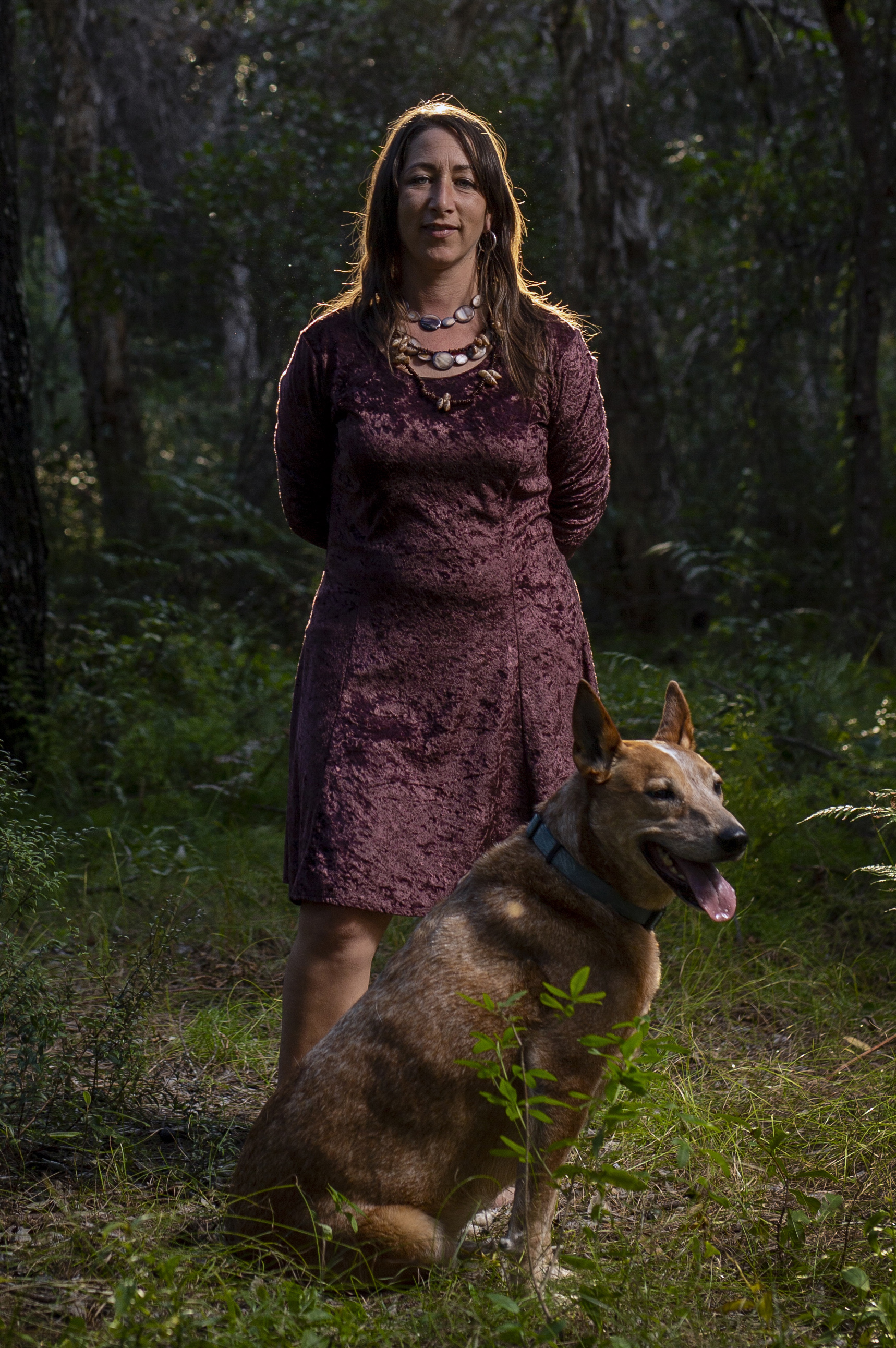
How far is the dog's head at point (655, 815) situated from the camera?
2.54m

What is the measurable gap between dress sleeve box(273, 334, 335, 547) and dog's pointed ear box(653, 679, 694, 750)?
113cm

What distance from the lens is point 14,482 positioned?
6.05 m

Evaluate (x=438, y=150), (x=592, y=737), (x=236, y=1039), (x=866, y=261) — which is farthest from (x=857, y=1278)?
(x=866, y=261)

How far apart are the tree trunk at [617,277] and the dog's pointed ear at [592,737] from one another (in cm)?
705

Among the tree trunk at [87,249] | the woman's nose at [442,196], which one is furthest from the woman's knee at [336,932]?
the tree trunk at [87,249]

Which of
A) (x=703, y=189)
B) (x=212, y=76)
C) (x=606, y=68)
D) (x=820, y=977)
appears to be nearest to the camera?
(x=820, y=977)

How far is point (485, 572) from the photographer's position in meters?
3.08

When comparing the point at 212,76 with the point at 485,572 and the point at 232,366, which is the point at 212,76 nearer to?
the point at 232,366

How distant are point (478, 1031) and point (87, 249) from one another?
10.8m

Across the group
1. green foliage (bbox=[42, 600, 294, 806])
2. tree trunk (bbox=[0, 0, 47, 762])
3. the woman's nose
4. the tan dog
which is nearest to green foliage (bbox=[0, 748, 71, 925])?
the tan dog

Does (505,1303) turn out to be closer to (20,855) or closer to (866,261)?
(20,855)

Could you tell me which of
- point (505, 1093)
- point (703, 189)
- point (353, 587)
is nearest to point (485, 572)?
point (353, 587)

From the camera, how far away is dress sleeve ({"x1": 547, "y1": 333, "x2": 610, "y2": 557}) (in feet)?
10.8

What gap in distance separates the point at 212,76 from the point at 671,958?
17.7m
